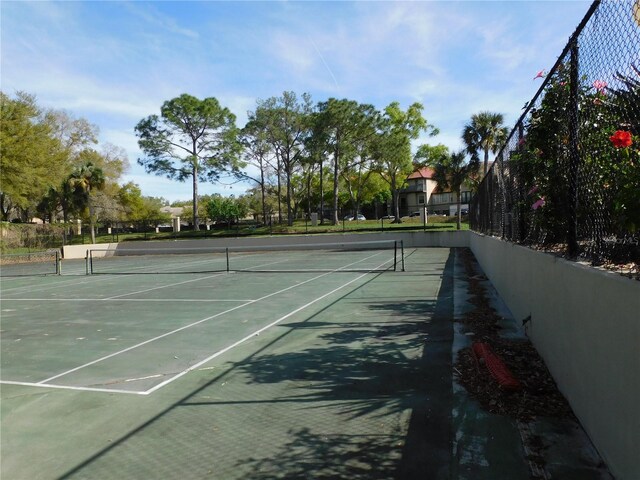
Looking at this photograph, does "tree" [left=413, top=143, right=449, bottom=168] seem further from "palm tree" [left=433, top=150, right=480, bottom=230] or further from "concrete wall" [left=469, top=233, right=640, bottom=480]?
"concrete wall" [left=469, top=233, right=640, bottom=480]

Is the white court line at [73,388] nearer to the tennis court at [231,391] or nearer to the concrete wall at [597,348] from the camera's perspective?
the tennis court at [231,391]

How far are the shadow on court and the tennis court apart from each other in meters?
0.02

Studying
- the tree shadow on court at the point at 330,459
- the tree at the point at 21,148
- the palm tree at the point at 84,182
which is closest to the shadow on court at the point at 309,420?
the tree shadow on court at the point at 330,459

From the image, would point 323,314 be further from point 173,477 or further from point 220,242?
point 220,242

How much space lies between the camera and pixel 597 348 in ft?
10.7

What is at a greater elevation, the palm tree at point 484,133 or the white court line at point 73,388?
the palm tree at point 484,133

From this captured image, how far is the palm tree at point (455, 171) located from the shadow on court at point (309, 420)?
41.5 meters

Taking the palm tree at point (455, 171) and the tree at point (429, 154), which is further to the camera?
the tree at point (429, 154)

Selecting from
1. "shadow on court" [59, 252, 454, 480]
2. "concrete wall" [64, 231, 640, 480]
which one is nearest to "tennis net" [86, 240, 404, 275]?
"shadow on court" [59, 252, 454, 480]

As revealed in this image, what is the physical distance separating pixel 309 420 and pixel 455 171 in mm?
45113

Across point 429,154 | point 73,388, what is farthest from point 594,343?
point 429,154

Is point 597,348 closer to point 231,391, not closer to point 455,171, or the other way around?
point 231,391

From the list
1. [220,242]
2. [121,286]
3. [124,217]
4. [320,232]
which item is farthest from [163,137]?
[121,286]

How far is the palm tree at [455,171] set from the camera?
46.1 meters
